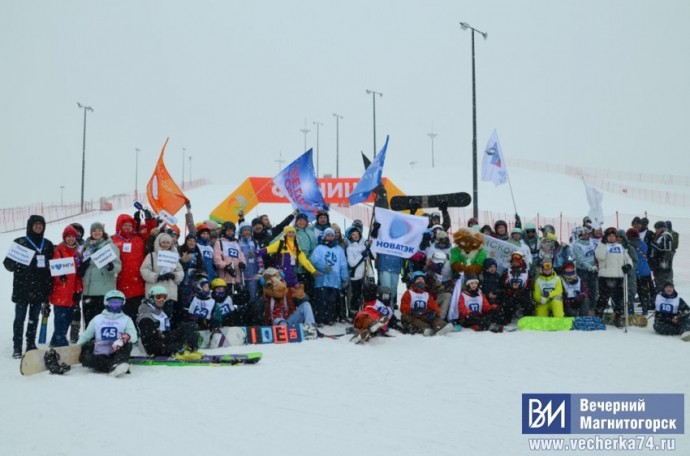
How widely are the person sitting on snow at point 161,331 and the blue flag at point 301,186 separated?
15.3 feet

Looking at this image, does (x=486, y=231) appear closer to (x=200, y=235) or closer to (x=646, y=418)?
(x=200, y=235)

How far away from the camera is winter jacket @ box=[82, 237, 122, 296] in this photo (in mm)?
8859

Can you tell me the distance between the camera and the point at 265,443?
538 centimetres

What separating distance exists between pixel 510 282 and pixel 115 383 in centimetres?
650

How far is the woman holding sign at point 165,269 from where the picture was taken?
9.01 meters

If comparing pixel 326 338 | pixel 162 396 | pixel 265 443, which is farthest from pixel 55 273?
pixel 265 443

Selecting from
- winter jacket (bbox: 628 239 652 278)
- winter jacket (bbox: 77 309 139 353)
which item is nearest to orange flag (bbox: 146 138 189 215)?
winter jacket (bbox: 77 309 139 353)

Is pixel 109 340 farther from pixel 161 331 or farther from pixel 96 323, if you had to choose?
pixel 161 331

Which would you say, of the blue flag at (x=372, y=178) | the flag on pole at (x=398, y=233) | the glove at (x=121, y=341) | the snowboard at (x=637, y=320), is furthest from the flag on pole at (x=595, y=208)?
the glove at (x=121, y=341)

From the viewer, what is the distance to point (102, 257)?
873 centimetres

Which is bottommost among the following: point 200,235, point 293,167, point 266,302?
point 266,302

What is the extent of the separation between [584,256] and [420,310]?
3.30 meters

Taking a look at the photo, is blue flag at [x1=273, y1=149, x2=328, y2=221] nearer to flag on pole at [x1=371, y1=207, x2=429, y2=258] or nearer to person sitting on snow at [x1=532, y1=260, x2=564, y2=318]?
flag on pole at [x1=371, y1=207, x2=429, y2=258]

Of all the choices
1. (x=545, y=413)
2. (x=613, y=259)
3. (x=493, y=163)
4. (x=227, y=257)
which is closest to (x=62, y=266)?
(x=227, y=257)
